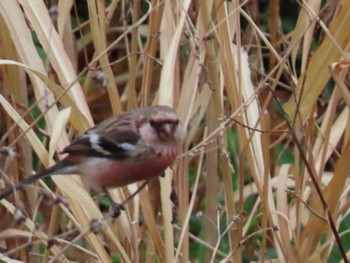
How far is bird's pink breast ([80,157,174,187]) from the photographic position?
162cm

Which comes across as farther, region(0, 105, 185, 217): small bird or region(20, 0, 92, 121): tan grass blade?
region(20, 0, 92, 121): tan grass blade

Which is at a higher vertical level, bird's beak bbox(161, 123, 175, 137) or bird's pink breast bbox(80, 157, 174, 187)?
bird's beak bbox(161, 123, 175, 137)

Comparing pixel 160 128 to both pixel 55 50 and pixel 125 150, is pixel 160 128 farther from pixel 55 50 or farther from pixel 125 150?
pixel 55 50

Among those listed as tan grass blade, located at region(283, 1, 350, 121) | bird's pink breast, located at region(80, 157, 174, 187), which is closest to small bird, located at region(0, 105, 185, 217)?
bird's pink breast, located at region(80, 157, 174, 187)

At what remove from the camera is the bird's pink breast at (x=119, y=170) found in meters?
1.62

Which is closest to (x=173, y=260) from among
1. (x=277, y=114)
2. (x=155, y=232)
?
(x=155, y=232)

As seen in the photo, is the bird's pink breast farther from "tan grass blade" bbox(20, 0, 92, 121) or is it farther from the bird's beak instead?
"tan grass blade" bbox(20, 0, 92, 121)

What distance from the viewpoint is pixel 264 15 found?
11.3 feet

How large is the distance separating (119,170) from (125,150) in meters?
0.04

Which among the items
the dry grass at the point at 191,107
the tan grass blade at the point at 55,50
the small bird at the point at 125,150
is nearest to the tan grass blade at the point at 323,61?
the dry grass at the point at 191,107

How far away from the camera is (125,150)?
5.47 ft

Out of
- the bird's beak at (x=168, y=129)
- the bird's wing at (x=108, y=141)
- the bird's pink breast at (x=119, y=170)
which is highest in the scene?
the bird's beak at (x=168, y=129)

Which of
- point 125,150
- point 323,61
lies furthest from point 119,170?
point 323,61

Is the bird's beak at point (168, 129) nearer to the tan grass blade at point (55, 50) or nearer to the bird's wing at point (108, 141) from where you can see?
the bird's wing at point (108, 141)
